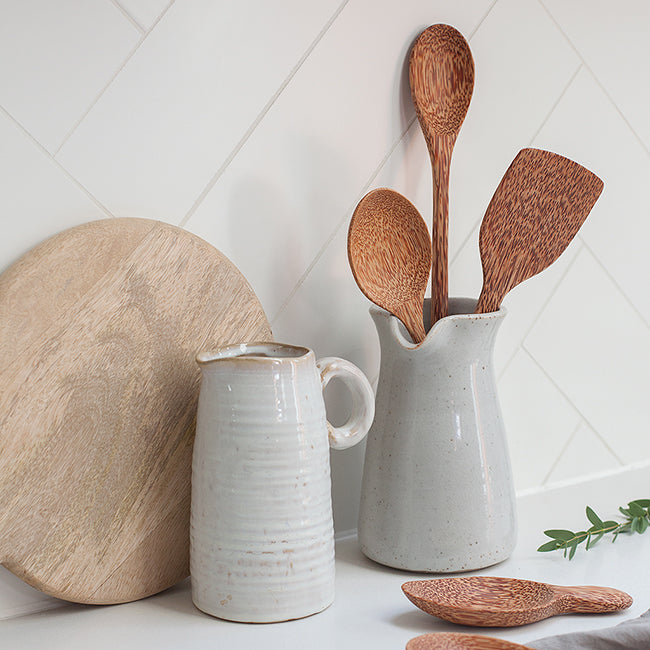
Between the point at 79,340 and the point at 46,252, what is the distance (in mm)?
74

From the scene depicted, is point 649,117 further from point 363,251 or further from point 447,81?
point 363,251

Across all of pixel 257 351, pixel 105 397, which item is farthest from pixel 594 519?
pixel 105 397

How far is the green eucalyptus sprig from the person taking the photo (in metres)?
0.81

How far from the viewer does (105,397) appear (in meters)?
0.67

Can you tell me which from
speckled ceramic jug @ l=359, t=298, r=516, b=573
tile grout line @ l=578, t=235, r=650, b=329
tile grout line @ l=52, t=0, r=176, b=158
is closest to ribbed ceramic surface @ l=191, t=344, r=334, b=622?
speckled ceramic jug @ l=359, t=298, r=516, b=573

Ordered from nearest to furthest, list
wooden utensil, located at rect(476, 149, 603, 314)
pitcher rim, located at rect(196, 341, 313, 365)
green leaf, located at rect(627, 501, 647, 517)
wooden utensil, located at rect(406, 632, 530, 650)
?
wooden utensil, located at rect(406, 632, 530, 650), pitcher rim, located at rect(196, 341, 313, 365), wooden utensil, located at rect(476, 149, 603, 314), green leaf, located at rect(627, 501, 647, 517)

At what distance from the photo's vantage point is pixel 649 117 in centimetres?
108

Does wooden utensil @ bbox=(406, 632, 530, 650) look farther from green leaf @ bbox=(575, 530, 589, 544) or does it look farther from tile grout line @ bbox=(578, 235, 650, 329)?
tile grout line @ bbox=(578, 235, 650, 329)

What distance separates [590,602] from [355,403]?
0.25 m

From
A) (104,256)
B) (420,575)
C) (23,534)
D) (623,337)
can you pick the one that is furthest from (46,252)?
(623,337)

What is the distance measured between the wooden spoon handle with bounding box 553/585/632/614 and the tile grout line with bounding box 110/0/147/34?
22.8 inches

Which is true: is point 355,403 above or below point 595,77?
below

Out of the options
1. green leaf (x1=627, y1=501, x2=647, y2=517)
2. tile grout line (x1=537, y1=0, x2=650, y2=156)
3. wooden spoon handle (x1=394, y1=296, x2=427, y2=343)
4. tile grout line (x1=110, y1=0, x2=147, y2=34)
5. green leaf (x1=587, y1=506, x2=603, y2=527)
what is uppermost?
tile grout line (x1=537, y1=0, x2=650, y2=156)

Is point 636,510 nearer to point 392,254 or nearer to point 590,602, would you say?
point 590,602
